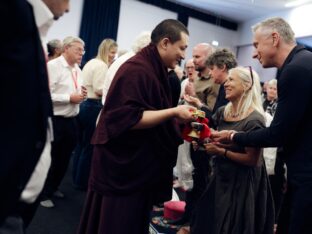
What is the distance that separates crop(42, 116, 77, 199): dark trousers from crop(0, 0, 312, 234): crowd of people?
931 millimetres

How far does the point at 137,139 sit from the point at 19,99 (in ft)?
2.86

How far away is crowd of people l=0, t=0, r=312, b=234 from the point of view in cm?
82

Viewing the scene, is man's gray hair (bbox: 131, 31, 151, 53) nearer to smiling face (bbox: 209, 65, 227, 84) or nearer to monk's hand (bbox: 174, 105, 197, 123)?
smiling face (bbox: 209, 65, 227, 84)

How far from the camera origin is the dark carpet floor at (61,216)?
2514mm

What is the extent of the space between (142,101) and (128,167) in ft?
1.03

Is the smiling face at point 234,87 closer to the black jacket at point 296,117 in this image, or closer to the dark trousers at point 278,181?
the black jacket at point 296,117

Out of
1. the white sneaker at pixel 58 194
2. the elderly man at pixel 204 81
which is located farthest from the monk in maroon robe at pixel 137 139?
the white sneaker at pixel 58 194

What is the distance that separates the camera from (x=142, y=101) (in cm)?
156

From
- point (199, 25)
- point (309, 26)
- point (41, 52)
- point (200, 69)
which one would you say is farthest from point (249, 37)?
point (41, 52)

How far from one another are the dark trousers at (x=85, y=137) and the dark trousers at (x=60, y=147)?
0.31m

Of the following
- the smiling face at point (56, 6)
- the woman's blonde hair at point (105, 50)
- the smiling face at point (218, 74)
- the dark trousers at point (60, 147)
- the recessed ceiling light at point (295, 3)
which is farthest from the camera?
the recessed ceiling light at point (295, 3)

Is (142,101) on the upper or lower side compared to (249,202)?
upper

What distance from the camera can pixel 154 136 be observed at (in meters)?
1.66

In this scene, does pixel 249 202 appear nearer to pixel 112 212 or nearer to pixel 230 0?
pixel 112 212
